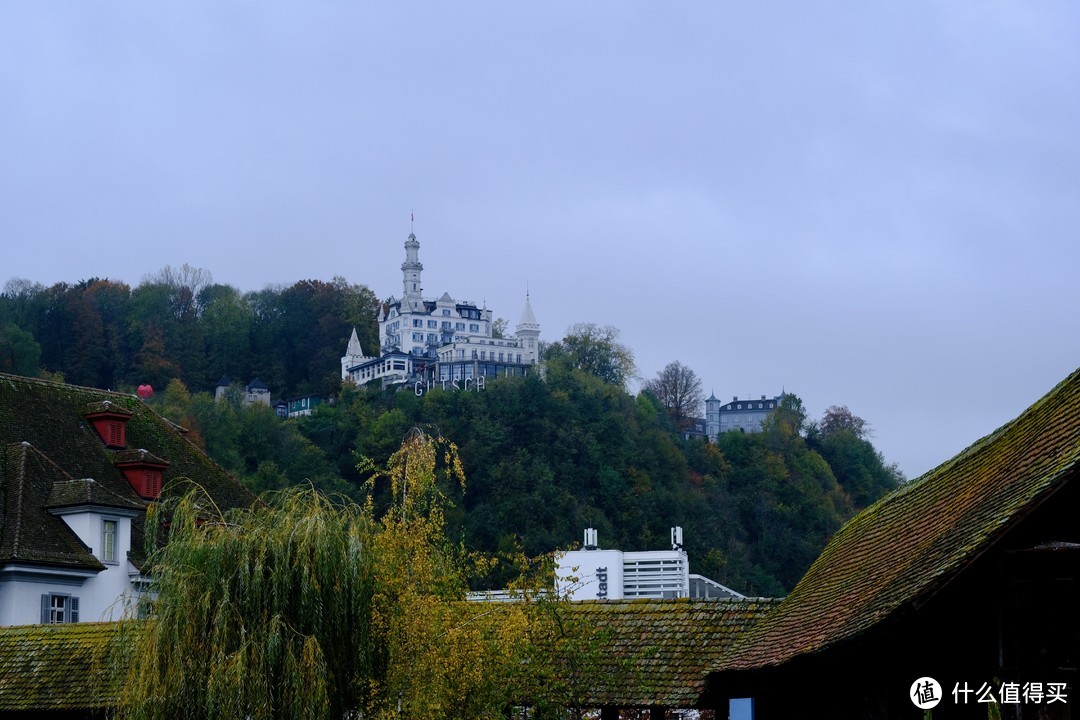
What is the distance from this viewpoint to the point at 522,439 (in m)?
136

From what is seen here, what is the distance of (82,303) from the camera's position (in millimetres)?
167375

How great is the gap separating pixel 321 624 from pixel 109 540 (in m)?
20.7

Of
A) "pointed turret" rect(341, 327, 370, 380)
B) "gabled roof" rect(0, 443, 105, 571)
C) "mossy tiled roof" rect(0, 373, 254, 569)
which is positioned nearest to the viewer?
"gabled roof" rect(0, 443, 105, 571)

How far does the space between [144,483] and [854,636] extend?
31578 mm

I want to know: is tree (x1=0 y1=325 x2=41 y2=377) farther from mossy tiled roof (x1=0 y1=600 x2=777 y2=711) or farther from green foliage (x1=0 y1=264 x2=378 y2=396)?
mossy tiled roof (x1=0 y1=600 x2=777 y2=711)

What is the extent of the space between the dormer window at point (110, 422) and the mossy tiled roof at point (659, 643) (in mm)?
22867

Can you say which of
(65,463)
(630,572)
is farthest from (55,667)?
(630,572)

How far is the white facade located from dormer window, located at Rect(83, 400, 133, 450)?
160 inches

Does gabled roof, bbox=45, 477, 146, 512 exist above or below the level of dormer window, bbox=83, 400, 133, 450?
below

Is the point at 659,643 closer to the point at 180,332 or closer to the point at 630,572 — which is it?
the point at 630,572

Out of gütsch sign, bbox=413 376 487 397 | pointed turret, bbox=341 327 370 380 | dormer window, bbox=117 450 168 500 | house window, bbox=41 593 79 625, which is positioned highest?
pointed turret, bbox=341 327 370 380

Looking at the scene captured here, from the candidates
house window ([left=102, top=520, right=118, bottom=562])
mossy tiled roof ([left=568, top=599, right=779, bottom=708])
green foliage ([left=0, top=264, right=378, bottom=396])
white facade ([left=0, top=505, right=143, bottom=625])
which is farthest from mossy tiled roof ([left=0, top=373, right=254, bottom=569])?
green foliage ([left=0, top=264, right=378, bottom=396])

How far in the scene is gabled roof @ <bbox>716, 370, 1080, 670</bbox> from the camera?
46.6 ft

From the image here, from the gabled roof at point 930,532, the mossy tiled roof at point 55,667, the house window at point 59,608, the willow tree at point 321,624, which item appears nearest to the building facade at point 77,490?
the house window at point 59,608
